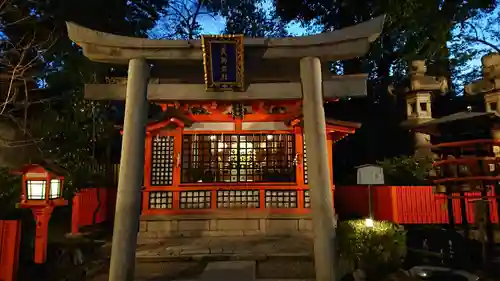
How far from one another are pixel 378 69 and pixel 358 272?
20.3 metres

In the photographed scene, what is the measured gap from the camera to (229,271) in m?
Answer: 7.71

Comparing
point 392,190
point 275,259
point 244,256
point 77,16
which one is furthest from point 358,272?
point 77,16

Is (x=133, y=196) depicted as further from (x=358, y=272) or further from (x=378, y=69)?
(x=378, y=69)

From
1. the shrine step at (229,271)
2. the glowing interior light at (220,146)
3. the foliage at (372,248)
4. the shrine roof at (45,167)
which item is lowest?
the shrine step at (229,271)

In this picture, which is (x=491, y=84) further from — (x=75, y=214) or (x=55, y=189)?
(x=75, y=214)

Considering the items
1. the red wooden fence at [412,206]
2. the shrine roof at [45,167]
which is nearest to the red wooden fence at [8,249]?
the shrine roof at [45,167]

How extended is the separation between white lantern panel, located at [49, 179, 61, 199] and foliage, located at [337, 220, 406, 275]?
618 cm

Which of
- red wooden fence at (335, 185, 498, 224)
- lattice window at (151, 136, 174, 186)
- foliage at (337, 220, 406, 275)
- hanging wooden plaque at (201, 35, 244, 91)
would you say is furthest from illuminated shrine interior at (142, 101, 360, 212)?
hanging wooden plaque at (201, 35, 244, 91)

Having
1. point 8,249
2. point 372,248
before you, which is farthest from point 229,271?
point 8,249

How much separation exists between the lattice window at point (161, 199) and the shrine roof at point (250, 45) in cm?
642

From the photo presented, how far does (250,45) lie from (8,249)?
20.1ft

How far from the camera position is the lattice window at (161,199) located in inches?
486

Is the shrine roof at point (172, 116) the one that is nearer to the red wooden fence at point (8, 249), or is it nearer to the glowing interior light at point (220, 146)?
the glowing interior light at point (220, 146)

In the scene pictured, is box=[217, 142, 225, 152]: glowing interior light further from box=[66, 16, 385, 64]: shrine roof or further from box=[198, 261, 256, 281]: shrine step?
box=[66, 16, 385, 64]: shrine roof
